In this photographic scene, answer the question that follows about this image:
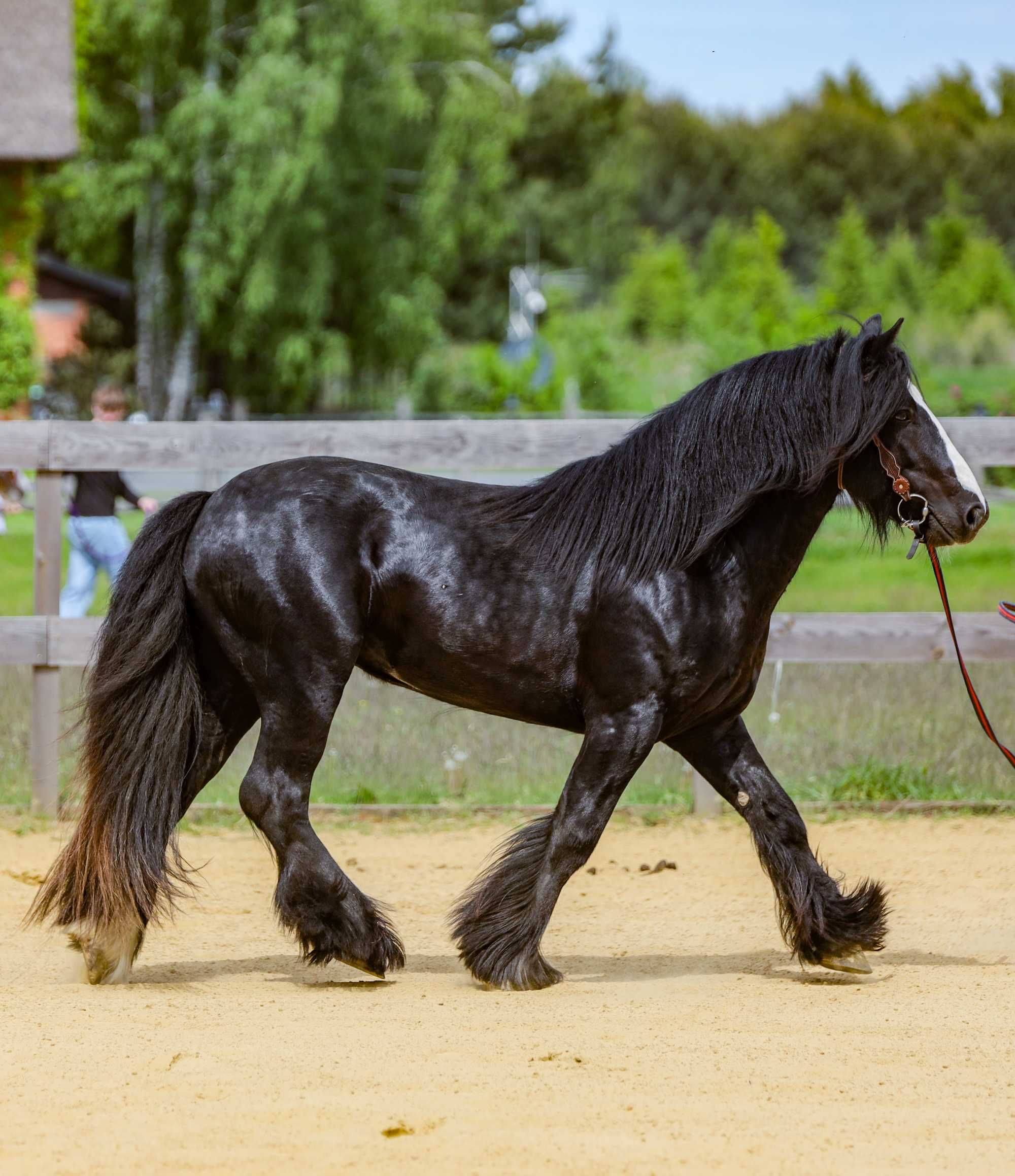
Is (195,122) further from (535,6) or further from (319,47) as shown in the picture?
(535,6)

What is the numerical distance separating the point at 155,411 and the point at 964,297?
2717cm

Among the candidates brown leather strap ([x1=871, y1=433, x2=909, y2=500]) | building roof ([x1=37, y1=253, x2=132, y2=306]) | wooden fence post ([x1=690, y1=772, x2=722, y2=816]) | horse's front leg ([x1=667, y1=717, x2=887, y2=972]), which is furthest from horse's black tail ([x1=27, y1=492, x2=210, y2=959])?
building roof ([x1=37, y1=253, x2=132, y2=306])

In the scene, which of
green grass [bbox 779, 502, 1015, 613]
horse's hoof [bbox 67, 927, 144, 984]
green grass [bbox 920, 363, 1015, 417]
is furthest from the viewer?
green grass [bbox 920, 363, 1015, 417]

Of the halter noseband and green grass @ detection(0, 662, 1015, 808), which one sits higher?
the halter noseband

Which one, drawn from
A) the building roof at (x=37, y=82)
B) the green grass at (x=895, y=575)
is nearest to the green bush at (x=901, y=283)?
the building roof at (x=37, y=82)

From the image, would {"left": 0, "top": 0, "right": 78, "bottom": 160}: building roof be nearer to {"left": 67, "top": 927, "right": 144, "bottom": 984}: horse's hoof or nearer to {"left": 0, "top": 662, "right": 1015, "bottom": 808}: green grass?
{"left": 0, "top": 662, "right": 1015, "bottom": 808}: green grass

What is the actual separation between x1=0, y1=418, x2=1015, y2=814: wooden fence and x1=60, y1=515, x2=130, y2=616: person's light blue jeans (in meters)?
1.83

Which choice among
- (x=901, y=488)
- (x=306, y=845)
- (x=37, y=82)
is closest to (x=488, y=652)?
(x=306, y=845)

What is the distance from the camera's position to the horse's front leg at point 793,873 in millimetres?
4387

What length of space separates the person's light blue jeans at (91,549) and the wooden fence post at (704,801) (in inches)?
147

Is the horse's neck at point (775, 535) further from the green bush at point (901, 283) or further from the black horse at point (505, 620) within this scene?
the green bush at point (901, 283)

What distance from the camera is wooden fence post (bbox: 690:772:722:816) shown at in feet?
21.9

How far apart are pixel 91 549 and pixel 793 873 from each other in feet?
18.2

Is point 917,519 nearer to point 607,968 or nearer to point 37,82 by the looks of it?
point 607,968
